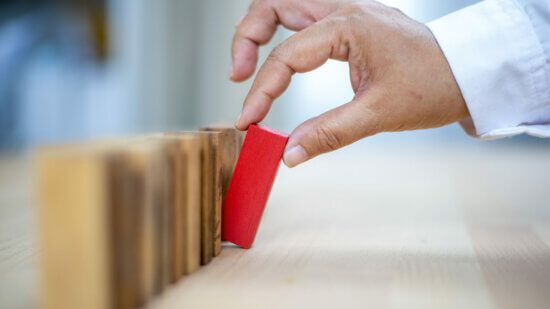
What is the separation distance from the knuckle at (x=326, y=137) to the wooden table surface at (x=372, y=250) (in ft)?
0.52

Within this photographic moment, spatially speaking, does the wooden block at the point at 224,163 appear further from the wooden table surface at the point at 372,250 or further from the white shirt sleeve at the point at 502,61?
the white shirt sleeve at the point at 502,61

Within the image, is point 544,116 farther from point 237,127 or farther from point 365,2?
point 237,127

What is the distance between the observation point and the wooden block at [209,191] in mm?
734

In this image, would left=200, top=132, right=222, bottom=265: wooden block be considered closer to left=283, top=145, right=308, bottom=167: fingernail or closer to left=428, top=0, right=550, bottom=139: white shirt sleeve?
left=283, top=145, right=308, bottom=167: fingernail

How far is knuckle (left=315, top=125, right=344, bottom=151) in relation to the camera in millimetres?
829

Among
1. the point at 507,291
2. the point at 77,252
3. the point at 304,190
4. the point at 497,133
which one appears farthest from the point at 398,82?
the point at 304,190

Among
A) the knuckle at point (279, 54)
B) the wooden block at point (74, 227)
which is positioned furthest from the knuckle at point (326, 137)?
the wooden block at point (74, 227)

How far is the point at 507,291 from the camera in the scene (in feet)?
2.19

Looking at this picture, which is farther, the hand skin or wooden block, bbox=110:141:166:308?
the hand skin

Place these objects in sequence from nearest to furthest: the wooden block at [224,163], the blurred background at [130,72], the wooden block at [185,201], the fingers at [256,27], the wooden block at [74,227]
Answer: the wooden block at [74,227], the wooden block at [185,201], the wooden block at [224,163], the fingers at [256,27], the blurred background at [130,72]

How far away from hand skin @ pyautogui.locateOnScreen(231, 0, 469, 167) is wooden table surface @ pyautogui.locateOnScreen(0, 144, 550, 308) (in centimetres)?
17

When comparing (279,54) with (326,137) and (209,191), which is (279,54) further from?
(209,191)

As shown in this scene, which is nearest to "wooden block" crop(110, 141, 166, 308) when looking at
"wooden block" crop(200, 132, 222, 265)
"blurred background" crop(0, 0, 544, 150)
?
"wooden block" crop(200, 132, 222, 265)

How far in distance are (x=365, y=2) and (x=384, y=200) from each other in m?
0.57
